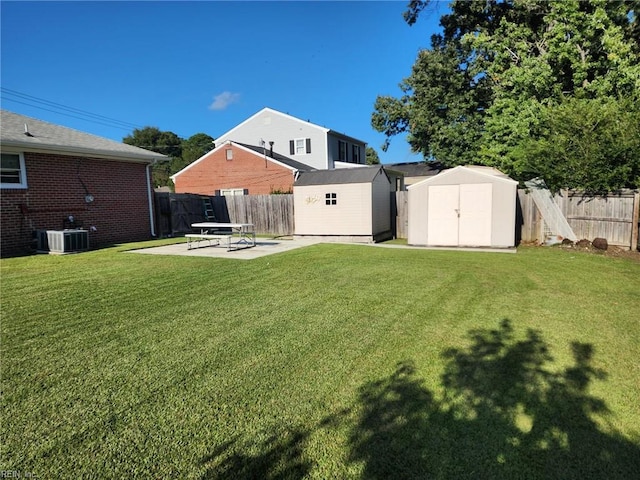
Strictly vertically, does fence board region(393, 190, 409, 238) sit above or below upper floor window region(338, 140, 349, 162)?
below

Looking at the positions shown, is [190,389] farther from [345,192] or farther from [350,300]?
[345,192]

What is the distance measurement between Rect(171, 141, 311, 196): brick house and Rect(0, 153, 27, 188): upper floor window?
42.9 ft

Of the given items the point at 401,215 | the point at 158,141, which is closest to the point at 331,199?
the point at 401,215

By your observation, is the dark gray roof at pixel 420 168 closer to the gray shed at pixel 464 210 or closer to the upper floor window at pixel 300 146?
the upper floor window at pixel 300 146

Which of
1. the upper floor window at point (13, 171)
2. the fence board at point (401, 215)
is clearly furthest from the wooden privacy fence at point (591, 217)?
the upper floor window at point (13, 171)

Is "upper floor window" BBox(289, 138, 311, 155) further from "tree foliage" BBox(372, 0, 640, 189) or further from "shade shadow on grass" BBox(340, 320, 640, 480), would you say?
"shade shadow on grass" BBox(340, 320, 640, 480)

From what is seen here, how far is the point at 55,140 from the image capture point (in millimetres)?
11328

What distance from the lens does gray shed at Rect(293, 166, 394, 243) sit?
13.3 meters

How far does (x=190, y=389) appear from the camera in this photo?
2.97m

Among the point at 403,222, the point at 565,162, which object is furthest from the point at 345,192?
the point at 565,162

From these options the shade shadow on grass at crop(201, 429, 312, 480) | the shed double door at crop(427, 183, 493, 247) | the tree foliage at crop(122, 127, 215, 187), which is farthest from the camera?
the tree foliage at crop(122, 127, 215, 187)

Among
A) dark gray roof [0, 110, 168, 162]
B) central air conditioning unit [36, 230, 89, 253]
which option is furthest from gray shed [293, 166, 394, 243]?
central air conditioning unit [36, 230, 89, 253]

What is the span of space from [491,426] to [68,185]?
13150mm

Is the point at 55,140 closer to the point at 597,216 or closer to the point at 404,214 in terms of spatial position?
the point at 404,214
